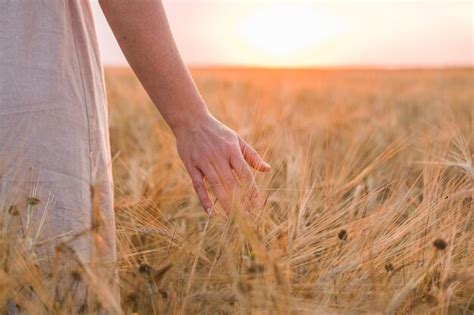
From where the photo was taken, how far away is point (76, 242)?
0.94m

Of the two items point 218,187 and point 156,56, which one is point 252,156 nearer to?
point 218,187

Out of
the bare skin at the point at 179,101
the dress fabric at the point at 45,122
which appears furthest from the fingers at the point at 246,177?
the dress fabric at the point at 45,122

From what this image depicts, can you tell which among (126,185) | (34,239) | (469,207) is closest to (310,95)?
(126,185)

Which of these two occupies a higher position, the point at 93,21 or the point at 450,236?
the point at 93,21

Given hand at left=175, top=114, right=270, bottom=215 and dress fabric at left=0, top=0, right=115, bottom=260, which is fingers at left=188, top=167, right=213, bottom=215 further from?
dress fabric at left=0, top=0, right=115, bottom=260

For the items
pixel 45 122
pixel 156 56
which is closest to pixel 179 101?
pixel 156 56

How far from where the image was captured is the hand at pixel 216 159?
981mm

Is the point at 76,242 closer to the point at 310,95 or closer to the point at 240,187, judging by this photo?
the point at 240,187

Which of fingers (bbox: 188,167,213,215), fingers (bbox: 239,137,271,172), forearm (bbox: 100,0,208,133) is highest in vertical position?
forearm (bbox: 100,0,208,133)

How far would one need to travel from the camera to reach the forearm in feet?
3.18

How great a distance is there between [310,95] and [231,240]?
14.9 ft

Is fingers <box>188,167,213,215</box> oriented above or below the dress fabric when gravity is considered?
below

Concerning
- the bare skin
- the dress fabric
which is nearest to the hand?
the bare skin

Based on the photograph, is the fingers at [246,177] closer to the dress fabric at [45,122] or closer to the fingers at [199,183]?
the fingers at [199,183]
